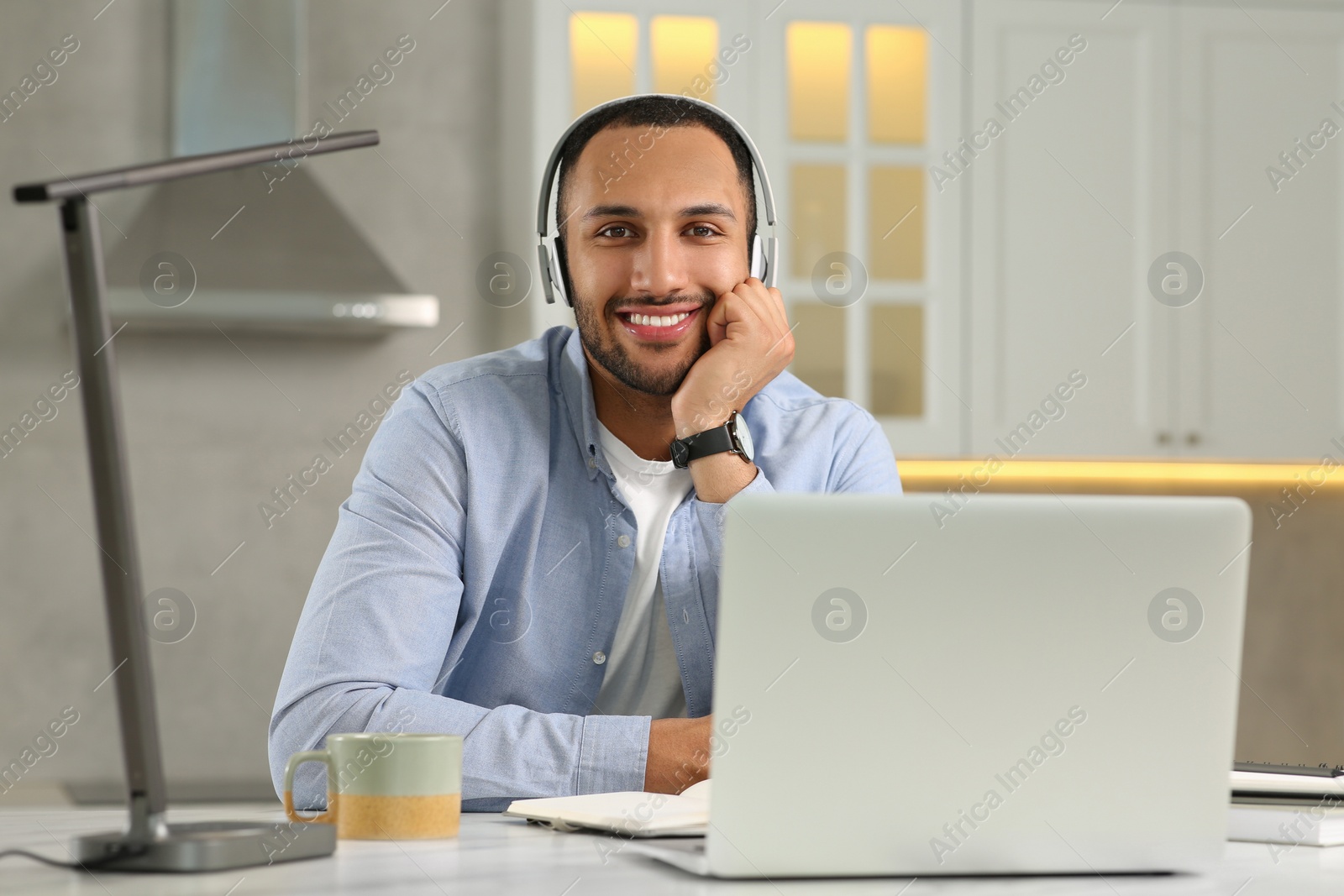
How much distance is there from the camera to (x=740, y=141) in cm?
160

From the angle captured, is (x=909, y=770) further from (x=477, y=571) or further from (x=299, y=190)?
(x=299, y=190)

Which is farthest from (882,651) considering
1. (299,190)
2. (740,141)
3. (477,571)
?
(299,190)

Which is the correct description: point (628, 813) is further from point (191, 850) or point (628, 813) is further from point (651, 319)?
point (651, 319)

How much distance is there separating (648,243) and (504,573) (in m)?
0.41

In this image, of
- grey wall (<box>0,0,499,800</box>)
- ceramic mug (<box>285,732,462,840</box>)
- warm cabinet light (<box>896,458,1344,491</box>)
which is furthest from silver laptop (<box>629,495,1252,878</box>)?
grey wall (<box>0,0,499,800</box>)

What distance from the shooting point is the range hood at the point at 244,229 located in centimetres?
267

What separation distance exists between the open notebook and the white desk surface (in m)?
0.02

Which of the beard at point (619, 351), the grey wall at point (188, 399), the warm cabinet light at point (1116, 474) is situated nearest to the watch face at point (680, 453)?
the beard at point (619, 351)

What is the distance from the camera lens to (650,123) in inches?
60.6

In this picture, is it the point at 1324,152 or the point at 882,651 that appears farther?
the point at 1324,152

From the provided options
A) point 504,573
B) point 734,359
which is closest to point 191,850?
point 504,573

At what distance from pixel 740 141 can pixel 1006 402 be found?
1290 millimetres

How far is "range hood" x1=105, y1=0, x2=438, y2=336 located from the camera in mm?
2674

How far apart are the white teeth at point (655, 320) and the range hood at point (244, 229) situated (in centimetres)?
127
